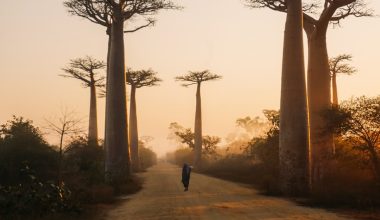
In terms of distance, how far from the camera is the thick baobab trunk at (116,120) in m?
18.5

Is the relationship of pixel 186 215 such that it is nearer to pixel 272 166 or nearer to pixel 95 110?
pixel 272 166

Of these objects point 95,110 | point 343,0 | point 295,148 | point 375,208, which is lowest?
point 375,208

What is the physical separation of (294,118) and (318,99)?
3536 mm

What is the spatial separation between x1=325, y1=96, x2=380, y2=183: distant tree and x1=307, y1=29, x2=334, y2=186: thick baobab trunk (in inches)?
102

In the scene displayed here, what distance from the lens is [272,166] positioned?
20016mm

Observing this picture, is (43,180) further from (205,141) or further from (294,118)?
(205,141)

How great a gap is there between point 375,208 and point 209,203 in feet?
12.9

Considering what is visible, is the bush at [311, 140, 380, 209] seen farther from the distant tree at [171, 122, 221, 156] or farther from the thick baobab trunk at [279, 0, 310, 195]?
the distant tree at [171, 122, 221, 156]

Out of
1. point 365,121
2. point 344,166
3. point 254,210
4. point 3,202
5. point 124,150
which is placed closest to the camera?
point 3,202

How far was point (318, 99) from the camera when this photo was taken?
17688 millimetres

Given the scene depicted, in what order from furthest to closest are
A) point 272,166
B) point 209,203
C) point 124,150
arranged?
point 272,166 < point 124,150 < point 209,203

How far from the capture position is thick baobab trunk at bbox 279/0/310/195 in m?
14.5

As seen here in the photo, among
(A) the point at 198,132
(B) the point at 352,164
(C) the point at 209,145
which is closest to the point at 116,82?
(B) the point at 352,164

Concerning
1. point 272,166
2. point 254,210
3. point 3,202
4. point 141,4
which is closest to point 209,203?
point 254,210
